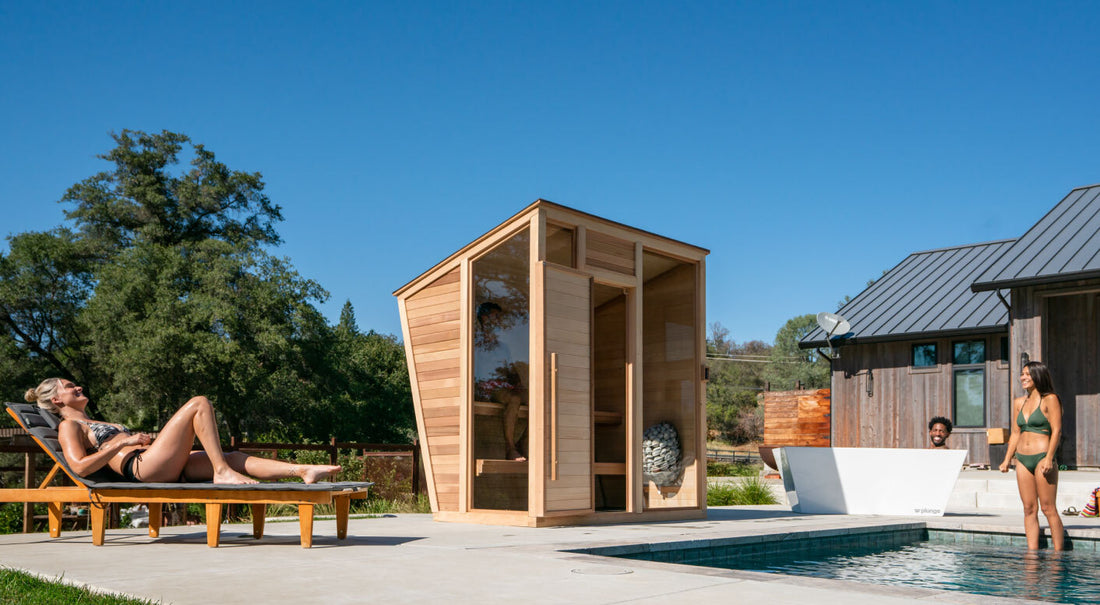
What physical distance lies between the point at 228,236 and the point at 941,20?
2623 centimetres

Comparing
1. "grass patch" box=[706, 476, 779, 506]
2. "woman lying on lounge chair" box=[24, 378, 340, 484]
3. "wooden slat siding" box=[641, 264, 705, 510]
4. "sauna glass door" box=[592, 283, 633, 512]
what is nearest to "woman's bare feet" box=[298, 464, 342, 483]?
"woman lying on lounge chair" box=[24, 378, 340, 484]

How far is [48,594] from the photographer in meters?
3.88

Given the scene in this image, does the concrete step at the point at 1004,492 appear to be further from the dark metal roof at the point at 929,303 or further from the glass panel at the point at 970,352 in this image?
the dark metal roof at the point at 929,303

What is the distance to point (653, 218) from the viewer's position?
35.2 m

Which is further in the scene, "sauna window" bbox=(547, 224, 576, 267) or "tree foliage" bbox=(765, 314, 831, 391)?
"tree foliage" bbox=(765, 314, 831, 391)

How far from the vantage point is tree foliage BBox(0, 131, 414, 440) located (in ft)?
89.7

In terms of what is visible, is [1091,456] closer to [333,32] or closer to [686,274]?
[686,274]

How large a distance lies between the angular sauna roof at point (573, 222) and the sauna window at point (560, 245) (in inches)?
5.7

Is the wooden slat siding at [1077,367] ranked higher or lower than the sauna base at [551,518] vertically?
higher

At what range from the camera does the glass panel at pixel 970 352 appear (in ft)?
55.3

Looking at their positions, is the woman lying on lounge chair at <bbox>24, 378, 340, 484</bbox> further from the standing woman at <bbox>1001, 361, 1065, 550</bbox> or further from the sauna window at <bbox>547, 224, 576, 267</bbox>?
the standing woman at <bbox>1001, 361, 1065, 550</bbox>

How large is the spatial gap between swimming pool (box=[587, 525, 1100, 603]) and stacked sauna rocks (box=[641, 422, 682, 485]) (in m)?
2.00

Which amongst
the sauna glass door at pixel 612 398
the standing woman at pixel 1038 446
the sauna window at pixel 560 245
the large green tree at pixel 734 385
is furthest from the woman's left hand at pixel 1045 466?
the large green tree at pixel 734 385

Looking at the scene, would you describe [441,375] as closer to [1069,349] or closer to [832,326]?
[1069,349]
